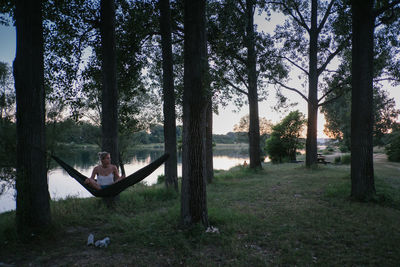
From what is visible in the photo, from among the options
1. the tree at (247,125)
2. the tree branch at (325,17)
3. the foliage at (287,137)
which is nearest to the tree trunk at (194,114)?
the tree branch at (325,17)

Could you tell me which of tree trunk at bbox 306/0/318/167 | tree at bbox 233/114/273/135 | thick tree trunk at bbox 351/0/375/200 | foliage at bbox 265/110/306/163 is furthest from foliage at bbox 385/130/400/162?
tree at bbox 233/114/273/135

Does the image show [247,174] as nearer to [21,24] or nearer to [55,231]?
[55,231]

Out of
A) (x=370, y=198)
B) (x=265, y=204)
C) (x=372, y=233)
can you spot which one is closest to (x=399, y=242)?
(x=372, y=233)

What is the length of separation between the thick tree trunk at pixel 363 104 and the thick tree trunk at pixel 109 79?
5.82 meters

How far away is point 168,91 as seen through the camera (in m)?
6.32

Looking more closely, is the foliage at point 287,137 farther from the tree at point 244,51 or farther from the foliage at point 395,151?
the tree at point 244,51

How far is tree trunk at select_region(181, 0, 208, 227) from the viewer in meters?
3.54

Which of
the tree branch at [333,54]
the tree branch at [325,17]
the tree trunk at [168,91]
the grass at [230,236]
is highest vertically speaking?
the tree branch at [325,17]

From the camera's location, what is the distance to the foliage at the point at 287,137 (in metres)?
18.9

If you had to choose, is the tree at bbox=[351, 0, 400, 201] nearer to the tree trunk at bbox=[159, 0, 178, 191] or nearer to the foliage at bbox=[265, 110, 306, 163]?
the tree trunk at bbox=[159, 0, 178, 191]

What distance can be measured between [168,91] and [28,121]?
141 inches

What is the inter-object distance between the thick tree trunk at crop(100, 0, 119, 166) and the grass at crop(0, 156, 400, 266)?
1.55 meters

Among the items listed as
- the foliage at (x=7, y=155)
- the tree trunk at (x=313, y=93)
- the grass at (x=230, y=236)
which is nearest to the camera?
the grass at (x=230, y=236)

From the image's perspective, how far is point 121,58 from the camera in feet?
21.9
